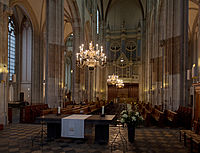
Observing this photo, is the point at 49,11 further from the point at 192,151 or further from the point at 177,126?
the point at 192,151

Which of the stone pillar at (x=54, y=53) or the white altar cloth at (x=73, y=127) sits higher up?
the stone pillar at (x=54, y=53)

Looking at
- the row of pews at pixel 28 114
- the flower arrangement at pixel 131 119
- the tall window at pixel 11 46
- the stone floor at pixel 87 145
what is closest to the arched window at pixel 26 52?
the tall window at pixel 11 46

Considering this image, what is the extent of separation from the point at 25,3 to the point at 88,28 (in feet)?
27.8

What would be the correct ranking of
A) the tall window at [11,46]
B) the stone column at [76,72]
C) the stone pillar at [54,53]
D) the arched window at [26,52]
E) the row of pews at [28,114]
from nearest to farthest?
the row of pews at [28,114]
the stone pillar at [54,53]
the stone column at [76,72]
the tall window at [11,46]
the arched window at [26,52]

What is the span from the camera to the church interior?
19.0 feet

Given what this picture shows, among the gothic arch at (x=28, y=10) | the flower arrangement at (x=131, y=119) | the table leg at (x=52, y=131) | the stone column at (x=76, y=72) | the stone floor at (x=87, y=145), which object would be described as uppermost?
the gothic arch at (x=28, y=10)

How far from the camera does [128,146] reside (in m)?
5.45

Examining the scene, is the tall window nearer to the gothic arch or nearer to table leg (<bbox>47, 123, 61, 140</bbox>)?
the gothic arch

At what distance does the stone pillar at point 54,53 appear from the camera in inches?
477

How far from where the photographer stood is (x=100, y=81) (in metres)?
29.8

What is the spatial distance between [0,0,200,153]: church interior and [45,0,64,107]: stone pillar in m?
0.07

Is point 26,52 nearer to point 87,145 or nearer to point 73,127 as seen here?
point 73,127

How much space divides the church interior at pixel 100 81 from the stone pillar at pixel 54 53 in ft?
0.23

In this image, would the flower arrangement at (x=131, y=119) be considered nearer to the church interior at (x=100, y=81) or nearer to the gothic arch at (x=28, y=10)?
the church interior at (x=100, y=81)
